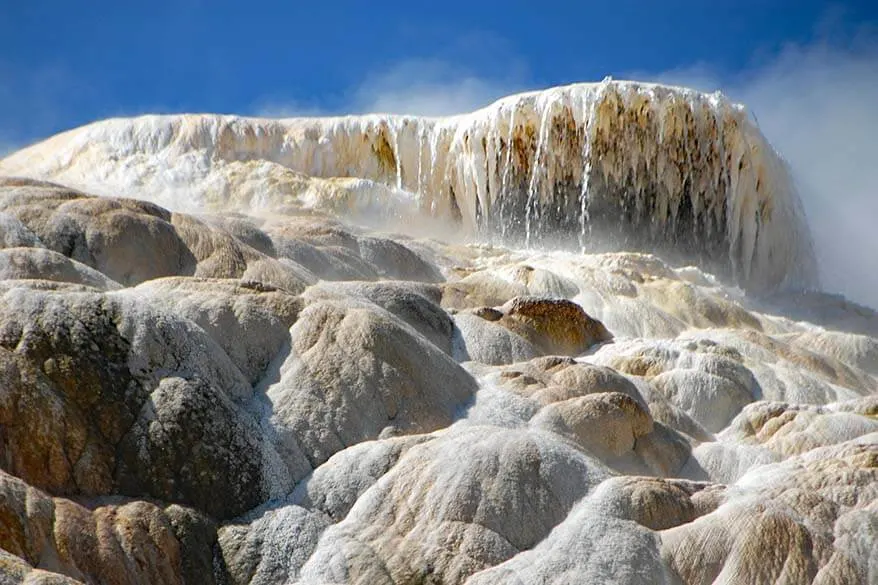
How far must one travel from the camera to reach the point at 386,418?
1185 cm

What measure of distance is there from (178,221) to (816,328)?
1069 centimetres

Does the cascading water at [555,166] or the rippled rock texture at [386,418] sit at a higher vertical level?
the cascading water at [555,166]

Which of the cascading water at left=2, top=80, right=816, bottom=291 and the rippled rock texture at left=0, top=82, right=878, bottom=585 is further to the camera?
the cascading water at left=2, top=80, right=816, bottom=291

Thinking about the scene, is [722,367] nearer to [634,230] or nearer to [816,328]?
[816,328]

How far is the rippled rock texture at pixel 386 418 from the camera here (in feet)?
31.4

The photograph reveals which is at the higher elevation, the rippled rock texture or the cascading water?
the cascading water

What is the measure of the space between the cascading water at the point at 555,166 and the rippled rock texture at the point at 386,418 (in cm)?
603

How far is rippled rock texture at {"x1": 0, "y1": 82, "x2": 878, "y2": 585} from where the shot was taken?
9.56m

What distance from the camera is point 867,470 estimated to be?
10.3 m

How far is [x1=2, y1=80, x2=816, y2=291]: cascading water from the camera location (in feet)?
86.0

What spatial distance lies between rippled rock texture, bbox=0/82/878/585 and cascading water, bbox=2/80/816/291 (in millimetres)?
6028

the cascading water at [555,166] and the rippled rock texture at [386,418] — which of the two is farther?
the cascading water at [555,166]

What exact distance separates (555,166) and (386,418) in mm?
15939

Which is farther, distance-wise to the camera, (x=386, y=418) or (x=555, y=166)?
(x=555, y=166)
